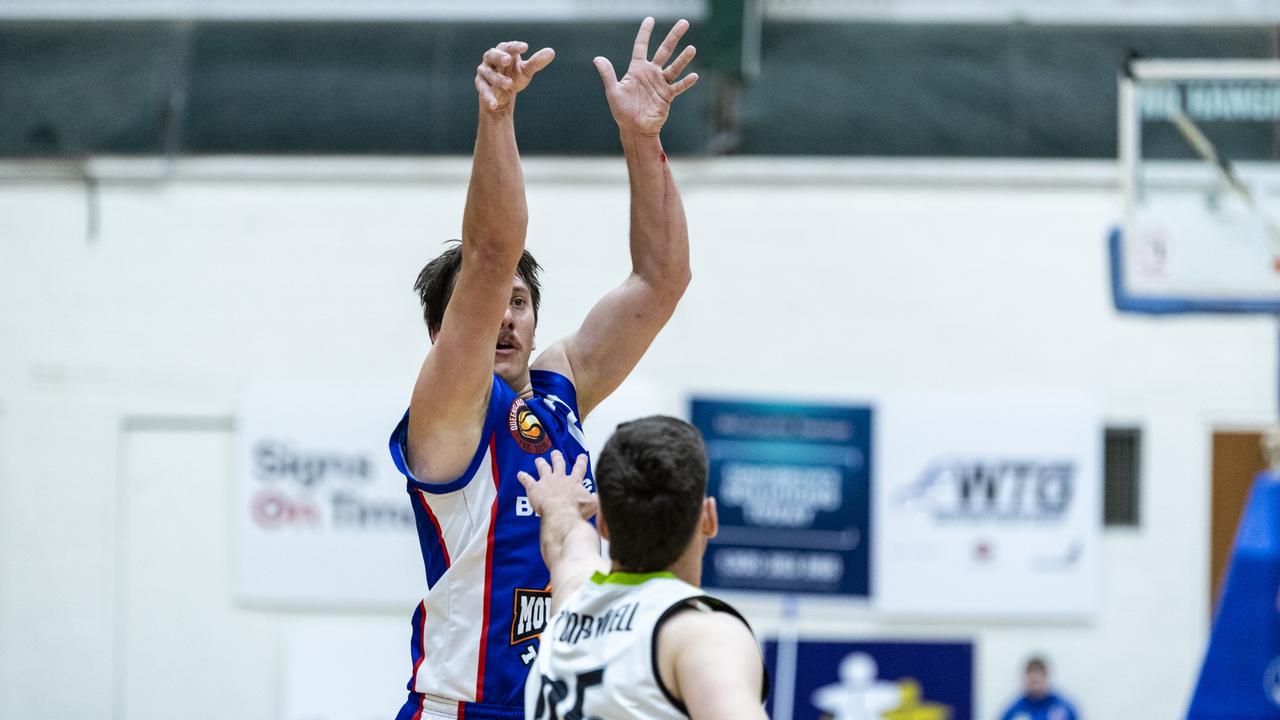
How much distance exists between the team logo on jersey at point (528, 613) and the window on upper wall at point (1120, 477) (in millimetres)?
9038

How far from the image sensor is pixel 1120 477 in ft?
38.0

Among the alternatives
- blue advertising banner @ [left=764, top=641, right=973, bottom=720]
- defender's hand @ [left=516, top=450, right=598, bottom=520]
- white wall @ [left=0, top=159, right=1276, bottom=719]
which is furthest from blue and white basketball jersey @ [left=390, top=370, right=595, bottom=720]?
white wall @ [left=0, top=159, right=1276, bottom=719]

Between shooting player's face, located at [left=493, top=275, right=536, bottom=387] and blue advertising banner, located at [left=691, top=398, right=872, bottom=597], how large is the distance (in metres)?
8.12

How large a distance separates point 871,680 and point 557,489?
8.70 meters

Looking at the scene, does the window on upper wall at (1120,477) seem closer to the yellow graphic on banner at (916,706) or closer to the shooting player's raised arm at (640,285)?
the yellow graphic on banner at (916,706)

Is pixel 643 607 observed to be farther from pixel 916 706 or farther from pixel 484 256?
pixel 916 706

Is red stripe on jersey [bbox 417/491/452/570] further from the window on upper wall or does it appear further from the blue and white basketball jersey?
the window on upper wall

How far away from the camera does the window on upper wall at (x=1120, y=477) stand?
11539mm

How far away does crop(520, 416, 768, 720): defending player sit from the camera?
2.63 m

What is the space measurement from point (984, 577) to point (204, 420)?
6174 mm

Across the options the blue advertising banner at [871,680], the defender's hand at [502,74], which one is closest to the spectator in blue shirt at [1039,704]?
the blue advertising banner at [871,680]

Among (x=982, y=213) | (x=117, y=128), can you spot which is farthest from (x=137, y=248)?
(x=982, y=213)

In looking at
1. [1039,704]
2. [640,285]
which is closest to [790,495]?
[1039,704]

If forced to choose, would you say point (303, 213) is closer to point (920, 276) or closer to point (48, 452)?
point (48, 452)
